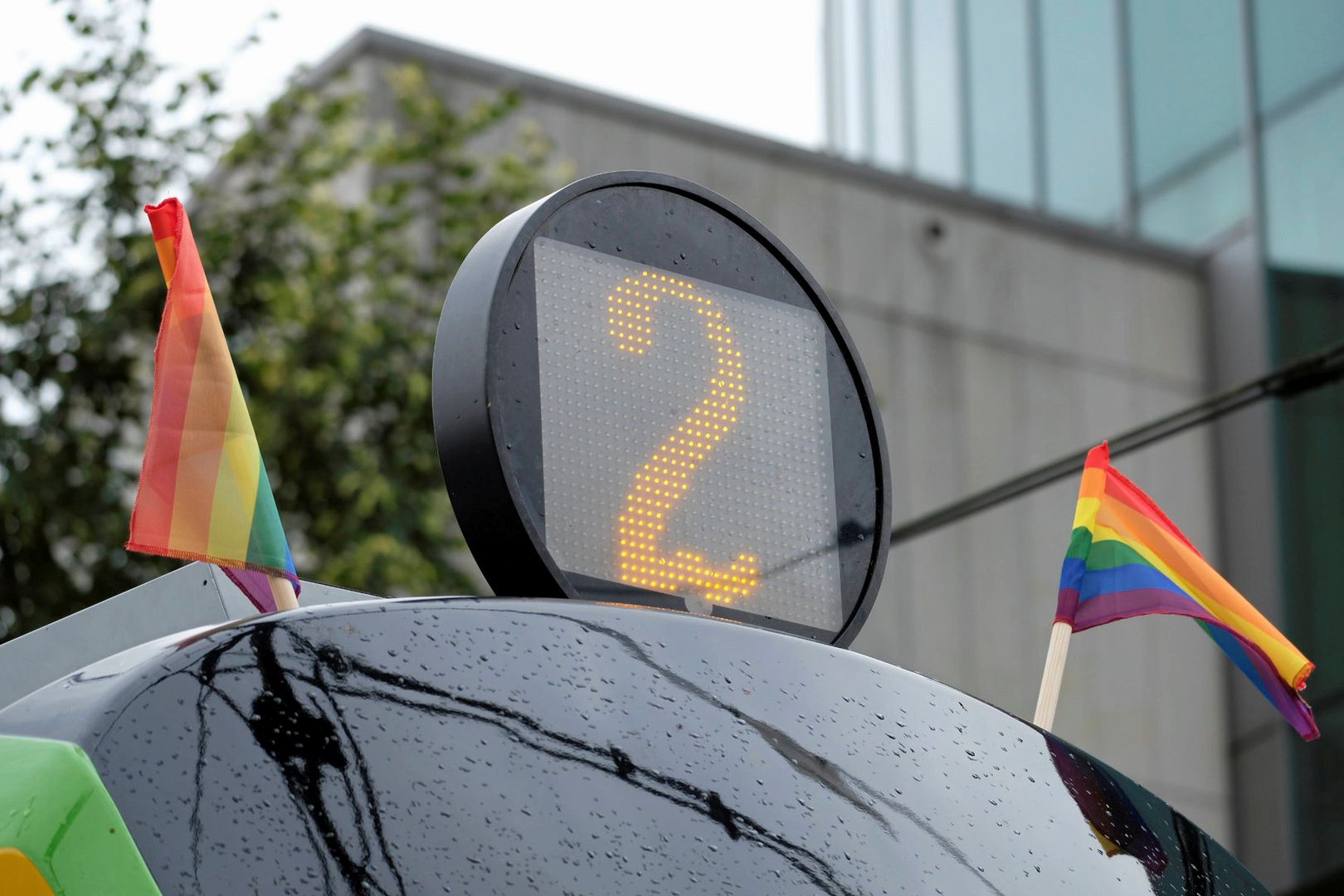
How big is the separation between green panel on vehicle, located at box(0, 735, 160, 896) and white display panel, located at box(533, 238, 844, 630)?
2.36 feet

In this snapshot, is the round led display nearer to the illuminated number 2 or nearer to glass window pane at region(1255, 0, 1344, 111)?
the illuminated number 2

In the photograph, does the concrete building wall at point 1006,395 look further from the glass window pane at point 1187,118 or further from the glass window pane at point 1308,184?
the glass window pane at point 1308,184

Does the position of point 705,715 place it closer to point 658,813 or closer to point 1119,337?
point 658,813

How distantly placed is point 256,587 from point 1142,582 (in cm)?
151

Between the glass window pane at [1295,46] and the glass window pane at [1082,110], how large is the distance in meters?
1.99

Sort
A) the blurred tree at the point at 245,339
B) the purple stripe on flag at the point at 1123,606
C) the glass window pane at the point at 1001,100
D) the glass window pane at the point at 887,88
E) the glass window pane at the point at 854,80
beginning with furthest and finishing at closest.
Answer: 1. the glass window pane at the point at 854,80
2. the glass window pane at the point at 887,88
3. the glass window pane at the point at 1001,100
4. the blurred tree at the point at 245,339
5. the purple stripe on flag at the point at 1123,606

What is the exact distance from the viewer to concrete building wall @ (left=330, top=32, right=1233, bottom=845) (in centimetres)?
1611

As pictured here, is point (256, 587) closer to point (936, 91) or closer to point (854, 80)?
point (936, 91)

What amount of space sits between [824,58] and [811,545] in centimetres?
2375

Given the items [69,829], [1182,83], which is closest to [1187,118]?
[1182,83]

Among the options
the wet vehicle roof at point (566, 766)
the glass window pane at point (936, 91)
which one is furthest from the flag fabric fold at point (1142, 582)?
the glass window pane at point (936, 91)

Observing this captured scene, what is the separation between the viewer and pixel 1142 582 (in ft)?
9.68

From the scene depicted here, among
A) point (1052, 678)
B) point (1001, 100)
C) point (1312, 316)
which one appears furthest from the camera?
point (1001, 100)

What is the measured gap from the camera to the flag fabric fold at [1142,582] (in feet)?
9.68
